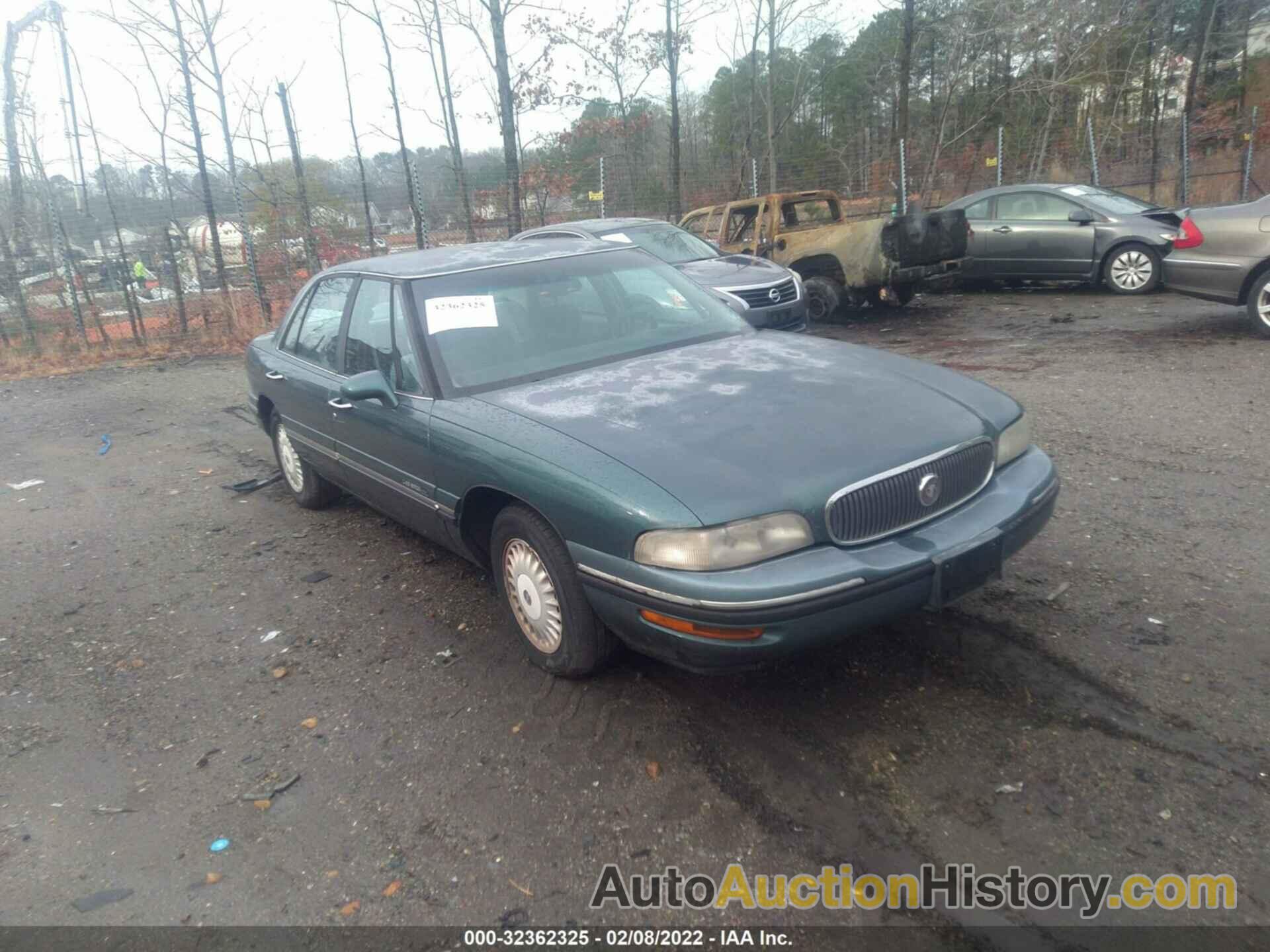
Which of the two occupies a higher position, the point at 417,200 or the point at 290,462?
the point at 417,200

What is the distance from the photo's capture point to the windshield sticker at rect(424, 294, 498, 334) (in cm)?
396

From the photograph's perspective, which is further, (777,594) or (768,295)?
(768,295)

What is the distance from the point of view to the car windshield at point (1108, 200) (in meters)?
11.2

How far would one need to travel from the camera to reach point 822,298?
Result: 11.5 meters

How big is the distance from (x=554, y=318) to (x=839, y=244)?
25.7 feet

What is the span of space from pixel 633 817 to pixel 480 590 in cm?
192

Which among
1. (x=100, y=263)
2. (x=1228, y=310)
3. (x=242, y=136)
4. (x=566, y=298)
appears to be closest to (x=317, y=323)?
(x=566, y=298)

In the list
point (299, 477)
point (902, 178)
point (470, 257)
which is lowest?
point (299, 477)

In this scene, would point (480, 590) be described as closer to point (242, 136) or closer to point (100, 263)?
point (100, 263)

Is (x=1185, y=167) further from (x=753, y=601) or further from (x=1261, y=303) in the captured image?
(x=753, y=601)

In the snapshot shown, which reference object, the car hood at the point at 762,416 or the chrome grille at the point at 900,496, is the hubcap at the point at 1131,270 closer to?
the car hood at the point at 762,416

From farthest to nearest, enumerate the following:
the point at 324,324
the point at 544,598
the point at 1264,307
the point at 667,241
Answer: the point at 667,241
the point at 1264,307
the point at 324,324
the point at 544,598

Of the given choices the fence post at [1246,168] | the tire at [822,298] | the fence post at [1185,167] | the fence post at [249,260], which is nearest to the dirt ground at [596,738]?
the tire at [822,298]

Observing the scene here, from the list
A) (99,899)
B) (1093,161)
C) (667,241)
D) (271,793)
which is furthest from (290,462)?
(1093,161)
